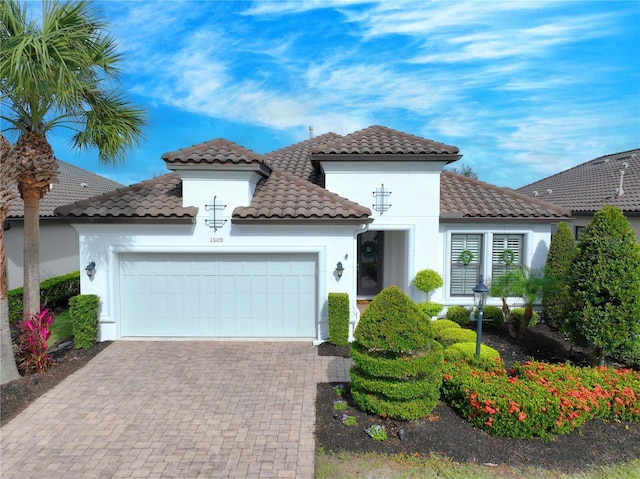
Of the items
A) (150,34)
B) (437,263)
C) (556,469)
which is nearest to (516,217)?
(437,263)

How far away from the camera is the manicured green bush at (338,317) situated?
8.93 meters

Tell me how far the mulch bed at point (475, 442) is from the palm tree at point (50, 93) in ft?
24.1

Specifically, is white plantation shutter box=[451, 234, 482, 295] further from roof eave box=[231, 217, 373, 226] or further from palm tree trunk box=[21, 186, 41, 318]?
palm tree trunk box=[21, 186, 41, 318]

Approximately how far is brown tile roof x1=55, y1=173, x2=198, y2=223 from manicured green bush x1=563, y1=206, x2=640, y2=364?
8895 mm

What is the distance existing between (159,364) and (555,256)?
36.5ft

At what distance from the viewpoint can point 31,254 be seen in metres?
8.08

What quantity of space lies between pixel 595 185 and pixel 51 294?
24548mm

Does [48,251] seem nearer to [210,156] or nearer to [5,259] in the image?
[5,259]

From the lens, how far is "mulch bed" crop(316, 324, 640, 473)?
5.03 meters

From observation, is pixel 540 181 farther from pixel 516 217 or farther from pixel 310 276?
pixel 310 276

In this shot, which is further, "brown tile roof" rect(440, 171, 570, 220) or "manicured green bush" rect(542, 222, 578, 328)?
"brown tile roof" rect(440, 171, 570, 220)

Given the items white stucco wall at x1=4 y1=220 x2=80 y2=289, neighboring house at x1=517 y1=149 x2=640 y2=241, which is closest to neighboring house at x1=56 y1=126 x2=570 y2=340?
white stucco wall at x1=4 y1=220 x2=80 y2=289

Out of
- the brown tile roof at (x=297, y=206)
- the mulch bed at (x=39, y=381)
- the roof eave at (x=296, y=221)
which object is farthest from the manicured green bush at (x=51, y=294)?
the brown tile roof at (x=297, y=206)

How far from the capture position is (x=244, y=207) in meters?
9.34
